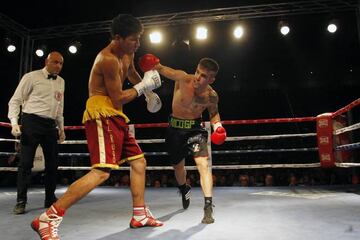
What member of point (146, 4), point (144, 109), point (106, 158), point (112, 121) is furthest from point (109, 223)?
point (144, 109)

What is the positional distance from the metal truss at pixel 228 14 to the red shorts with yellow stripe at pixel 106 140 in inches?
159

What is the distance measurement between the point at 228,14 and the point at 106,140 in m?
4.44

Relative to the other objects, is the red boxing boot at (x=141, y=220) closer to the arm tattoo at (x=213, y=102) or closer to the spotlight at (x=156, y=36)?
the arm tattoo at (x=213, y=102)

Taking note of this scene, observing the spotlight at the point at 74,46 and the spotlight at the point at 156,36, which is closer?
the spotlight at the point at 156,36

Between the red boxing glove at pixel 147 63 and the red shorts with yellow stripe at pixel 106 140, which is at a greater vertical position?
the red boxing glove at pixel 147 63

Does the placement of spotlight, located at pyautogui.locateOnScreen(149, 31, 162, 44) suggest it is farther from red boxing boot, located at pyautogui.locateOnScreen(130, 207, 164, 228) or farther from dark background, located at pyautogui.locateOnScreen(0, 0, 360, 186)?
red boxing boot, located at pyautogui.locateOnScreen(130, 207, 164, 228)

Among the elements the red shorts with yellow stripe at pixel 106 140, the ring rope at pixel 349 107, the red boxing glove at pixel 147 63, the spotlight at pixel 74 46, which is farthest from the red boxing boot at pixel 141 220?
the spotlight at pixel 74 46

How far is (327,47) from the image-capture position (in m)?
8.94

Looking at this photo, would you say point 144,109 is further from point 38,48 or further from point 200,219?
point 200,219

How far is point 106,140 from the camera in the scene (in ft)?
5.17

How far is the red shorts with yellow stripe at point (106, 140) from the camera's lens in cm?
155

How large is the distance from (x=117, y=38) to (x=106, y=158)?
60 centimetres

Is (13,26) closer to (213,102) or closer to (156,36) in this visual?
(156,36)

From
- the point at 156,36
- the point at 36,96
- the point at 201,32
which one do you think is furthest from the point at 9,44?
the point at 36,96
